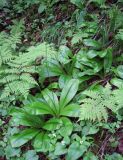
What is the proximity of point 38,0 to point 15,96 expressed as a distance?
2500mm

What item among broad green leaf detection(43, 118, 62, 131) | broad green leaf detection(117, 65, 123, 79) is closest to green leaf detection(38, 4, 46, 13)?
broad green leaf detection(117, 65, 123, 79)

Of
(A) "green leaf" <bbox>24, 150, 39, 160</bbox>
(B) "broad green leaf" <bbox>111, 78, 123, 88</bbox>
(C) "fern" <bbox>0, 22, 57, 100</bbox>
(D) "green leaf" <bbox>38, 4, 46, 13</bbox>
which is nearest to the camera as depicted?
(A) "green leaf" <bbox>24, 150, 39, 160</bbox>

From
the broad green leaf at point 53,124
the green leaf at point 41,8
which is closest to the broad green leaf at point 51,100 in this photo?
the broad green leaf at point 53,124

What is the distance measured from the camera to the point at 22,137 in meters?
3.88

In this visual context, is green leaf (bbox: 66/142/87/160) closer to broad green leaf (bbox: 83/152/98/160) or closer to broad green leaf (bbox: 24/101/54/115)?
broad green leaf (bbox: 83/152/98/160)

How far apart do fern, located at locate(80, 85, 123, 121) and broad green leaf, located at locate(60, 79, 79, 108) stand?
0.83 feet

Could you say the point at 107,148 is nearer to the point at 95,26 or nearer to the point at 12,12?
the point at 95,26

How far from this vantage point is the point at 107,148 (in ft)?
12.2

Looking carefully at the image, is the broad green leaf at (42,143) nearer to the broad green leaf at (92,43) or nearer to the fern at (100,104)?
the fern at (100,104)

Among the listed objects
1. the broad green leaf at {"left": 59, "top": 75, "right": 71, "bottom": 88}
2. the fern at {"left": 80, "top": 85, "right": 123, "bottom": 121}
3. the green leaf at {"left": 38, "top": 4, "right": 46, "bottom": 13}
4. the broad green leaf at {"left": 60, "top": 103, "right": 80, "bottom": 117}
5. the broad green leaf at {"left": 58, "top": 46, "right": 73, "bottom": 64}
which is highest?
the green leaf at {"left": 38, "top": 4, "right": 46, "bottom": 13}

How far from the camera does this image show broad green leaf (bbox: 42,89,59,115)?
4.09m

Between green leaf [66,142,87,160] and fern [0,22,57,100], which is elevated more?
fern [0,22,57,100]

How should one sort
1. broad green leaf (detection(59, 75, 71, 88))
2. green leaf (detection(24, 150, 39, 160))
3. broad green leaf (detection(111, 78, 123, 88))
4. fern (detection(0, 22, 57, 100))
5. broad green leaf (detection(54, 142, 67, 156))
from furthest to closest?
broad green leaf (detection(59, 75, 71, 88)) < fern (detection(0, 22, 57, 100)) < broad green leaf (detection(111, 78, 123, 88)) < green leaf (detection(24, 150, 39, 160)) < broad green leaf (detection(54, 142, 67, 156))

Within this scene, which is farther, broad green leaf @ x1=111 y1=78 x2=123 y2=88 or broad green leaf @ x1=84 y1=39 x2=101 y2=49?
broad green leaf @ x1=84 y1=39 x2=101 y2=49
